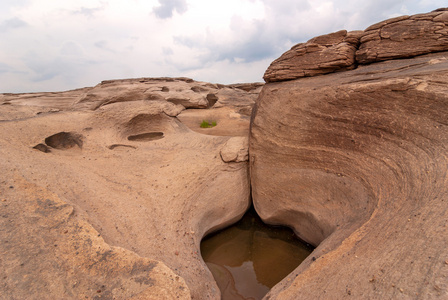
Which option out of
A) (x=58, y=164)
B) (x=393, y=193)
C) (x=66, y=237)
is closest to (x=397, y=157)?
(x=393, y=193)

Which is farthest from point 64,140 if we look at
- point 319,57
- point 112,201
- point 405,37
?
point 405,37

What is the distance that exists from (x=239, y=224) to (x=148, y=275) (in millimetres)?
2423

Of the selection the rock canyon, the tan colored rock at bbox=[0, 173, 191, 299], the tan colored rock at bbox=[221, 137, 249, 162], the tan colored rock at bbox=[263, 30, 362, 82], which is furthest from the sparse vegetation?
the tan colored rock at bbox=[0, 173, 191, 299]

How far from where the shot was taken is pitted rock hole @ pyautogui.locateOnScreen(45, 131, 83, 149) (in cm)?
406

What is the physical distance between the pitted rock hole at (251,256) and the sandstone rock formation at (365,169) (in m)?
0.26

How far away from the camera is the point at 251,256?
11.9 ft

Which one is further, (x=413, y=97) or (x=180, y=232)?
(x=180, y=232)

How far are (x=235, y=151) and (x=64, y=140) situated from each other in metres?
2.81

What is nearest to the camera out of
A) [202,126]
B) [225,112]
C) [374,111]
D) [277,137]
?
[374,111]

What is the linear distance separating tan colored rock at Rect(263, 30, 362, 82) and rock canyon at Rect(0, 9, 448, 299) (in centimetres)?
2

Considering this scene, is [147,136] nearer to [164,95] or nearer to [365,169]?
[164,95]

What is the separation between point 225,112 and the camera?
822 cm

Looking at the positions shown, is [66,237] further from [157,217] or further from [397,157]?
[397,157]

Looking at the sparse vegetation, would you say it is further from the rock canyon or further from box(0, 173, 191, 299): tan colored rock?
box(0, 173, 191, 299): tan colored rock
